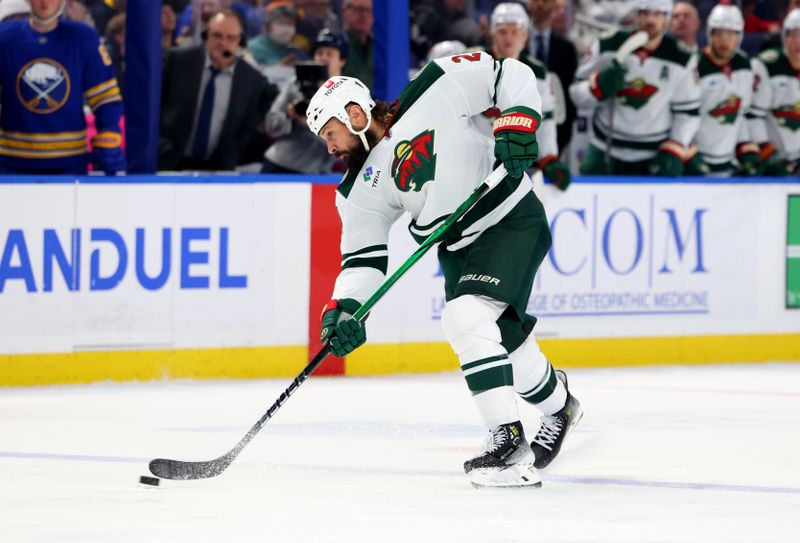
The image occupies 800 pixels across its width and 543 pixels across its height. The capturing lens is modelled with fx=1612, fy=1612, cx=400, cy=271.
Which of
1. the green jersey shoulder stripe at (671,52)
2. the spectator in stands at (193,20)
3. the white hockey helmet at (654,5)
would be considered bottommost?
the green jersey shoulder stripe at (671,52)

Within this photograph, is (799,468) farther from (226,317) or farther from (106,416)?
(226,317)

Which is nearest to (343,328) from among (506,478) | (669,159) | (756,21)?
(506,478)

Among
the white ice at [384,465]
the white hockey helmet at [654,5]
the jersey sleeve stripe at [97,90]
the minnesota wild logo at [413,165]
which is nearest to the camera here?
the white ice at [384,465]

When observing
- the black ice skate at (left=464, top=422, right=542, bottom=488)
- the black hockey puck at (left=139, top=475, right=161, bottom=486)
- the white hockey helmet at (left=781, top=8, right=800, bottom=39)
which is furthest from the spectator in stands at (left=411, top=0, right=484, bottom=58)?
the black hockey puck at (left=139, top=475, right=161, bottom=486)

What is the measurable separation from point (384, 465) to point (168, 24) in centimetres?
367

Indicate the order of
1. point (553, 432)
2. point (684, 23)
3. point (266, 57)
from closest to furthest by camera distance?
point (553, 432) → point (266, 57) → point (684, 23)

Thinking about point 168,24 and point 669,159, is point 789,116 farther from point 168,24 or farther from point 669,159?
point 168,24

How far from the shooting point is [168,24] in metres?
7.98

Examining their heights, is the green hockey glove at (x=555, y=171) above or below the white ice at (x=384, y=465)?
above

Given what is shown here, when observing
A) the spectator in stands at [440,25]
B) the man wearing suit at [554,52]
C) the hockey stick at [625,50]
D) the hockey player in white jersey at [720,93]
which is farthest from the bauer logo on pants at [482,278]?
the spectator in stands at [440,25]

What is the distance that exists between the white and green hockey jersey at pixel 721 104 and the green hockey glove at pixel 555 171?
1087 millimetres

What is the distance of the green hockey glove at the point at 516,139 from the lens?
4.64m

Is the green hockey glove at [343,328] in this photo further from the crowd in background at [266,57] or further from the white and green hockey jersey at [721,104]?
the white and green hockey jersey at [721,104]

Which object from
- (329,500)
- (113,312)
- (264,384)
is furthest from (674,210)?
(329,500)
